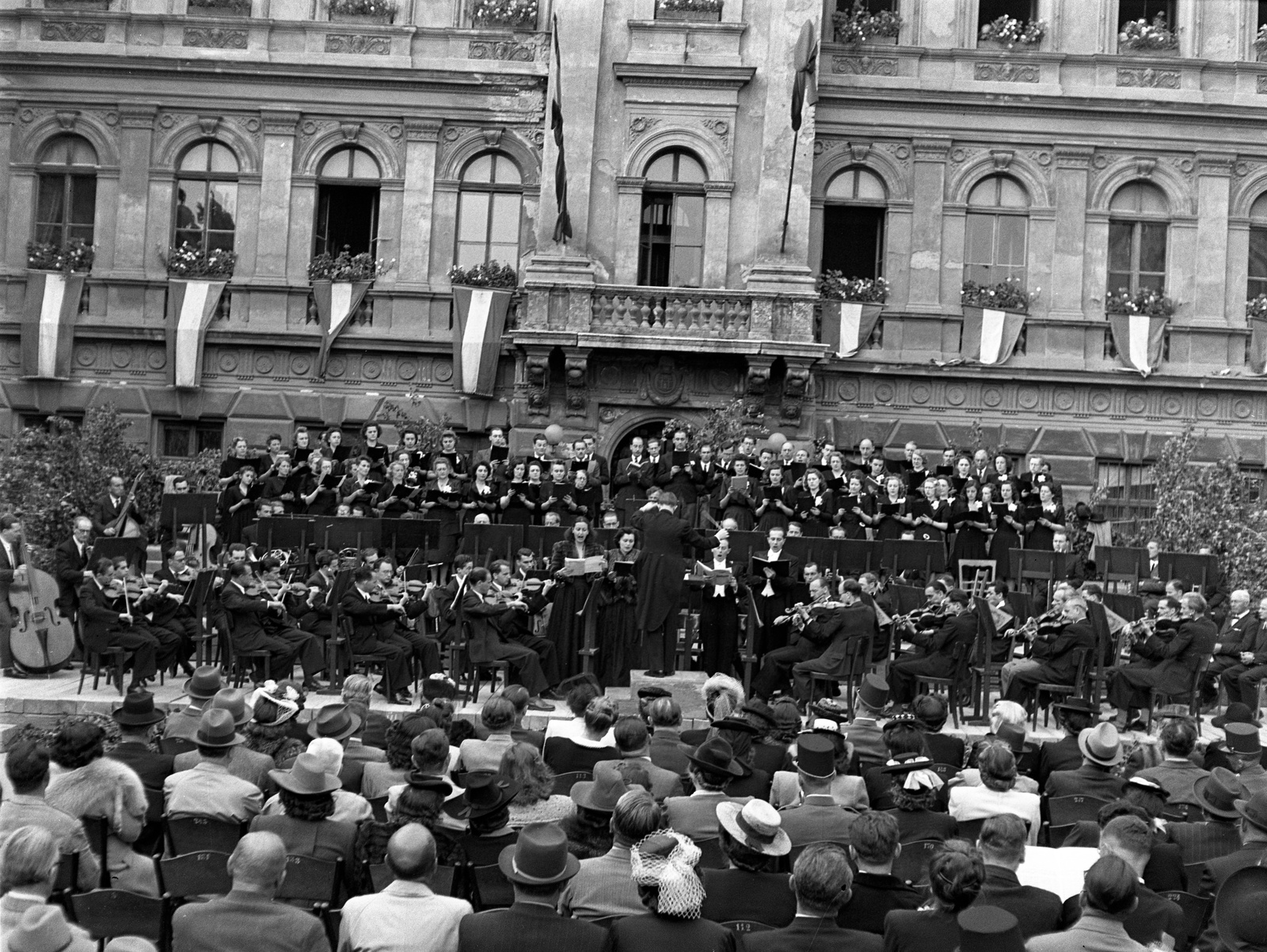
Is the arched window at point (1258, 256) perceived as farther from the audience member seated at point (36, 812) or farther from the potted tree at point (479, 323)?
the audience member seated at point (36, 812)

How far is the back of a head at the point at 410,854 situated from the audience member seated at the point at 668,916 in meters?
0.77

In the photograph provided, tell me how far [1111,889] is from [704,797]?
2.49 meters

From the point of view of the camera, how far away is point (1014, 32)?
26547 millimetres

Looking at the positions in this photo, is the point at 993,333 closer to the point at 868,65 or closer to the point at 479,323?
the point at 868,65

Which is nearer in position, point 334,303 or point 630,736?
point 630,736

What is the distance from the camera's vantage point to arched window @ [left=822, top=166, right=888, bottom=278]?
2666 centimetres

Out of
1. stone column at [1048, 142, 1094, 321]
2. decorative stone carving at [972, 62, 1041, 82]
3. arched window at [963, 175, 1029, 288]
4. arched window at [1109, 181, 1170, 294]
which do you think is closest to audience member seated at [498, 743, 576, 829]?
arched window at [963, 175, 1029, 288]

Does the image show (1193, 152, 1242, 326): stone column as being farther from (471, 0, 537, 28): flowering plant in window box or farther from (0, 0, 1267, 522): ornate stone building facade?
(471, 0, 537, 28): flowering plant in window box

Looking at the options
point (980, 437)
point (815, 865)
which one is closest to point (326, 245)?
point (980, 437)

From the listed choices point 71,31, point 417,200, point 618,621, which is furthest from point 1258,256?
point 71,31

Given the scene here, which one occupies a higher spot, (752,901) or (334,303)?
(334,303)

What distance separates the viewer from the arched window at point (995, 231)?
26594mm

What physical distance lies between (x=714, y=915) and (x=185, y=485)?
58.6 feet

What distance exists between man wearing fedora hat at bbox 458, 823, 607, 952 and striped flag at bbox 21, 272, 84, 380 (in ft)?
75.0
